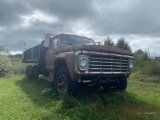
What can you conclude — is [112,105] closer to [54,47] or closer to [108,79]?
[108,79]

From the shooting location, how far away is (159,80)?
8.73 meters

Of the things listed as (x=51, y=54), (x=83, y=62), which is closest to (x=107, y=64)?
(x=83, y=62)

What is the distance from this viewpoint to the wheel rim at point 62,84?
471 centimetres

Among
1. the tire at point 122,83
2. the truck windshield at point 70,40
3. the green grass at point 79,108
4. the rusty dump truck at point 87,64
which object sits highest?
the truck windshield at point 70,40

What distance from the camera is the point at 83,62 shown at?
4004mm

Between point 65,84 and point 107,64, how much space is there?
1.35m

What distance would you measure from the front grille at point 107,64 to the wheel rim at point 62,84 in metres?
1.02

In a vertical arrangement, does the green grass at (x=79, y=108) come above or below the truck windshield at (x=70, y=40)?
below

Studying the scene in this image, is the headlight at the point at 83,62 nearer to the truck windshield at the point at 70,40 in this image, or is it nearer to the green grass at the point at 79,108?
the green grass at the point at 79,108

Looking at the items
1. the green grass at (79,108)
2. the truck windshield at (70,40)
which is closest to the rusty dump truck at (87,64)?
the truck windshield at (70,40)

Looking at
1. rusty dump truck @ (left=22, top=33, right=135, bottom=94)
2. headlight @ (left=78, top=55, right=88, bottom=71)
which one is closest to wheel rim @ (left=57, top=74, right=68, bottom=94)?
rusty dump truck @ (left=22, top=33, right=135, bottom=94)

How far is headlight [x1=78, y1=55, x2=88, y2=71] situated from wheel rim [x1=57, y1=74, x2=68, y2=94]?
2.91 ft

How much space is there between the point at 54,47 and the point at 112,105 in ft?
10.2

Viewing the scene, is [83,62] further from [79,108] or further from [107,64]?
[79,108]
